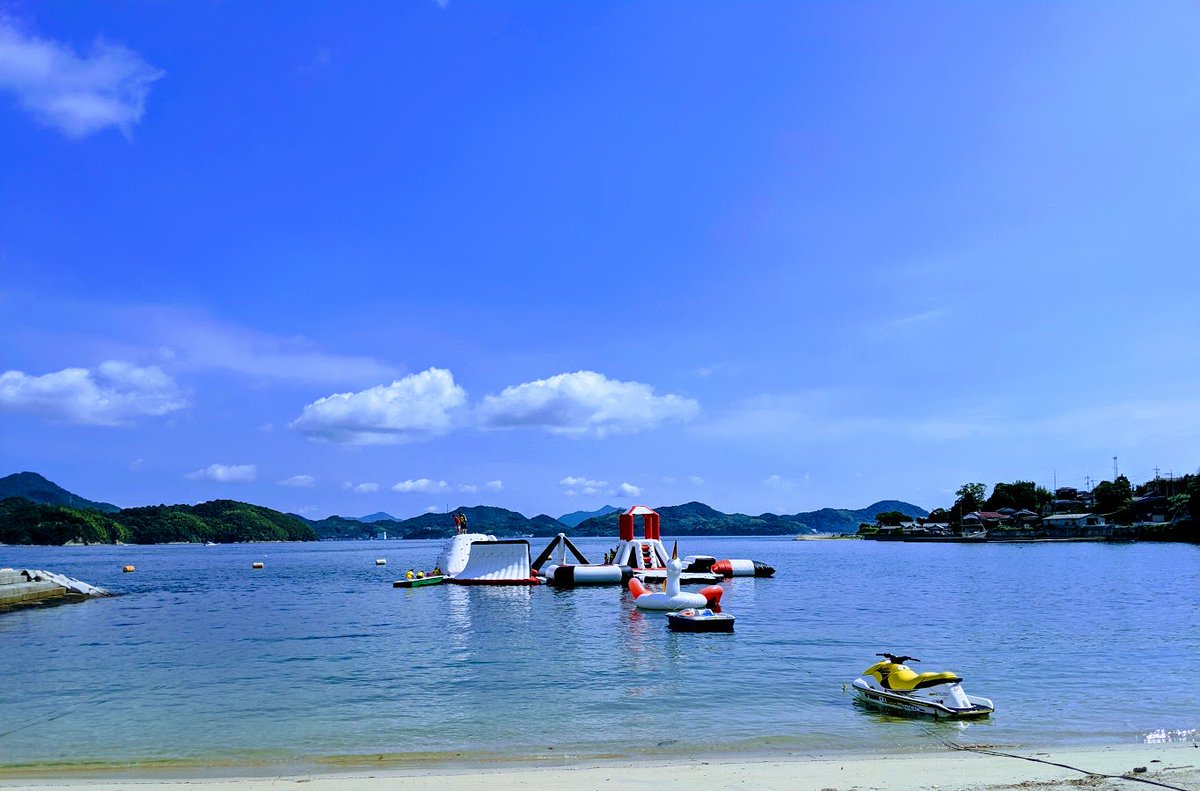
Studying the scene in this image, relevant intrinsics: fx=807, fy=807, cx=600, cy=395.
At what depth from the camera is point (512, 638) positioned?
106 feet

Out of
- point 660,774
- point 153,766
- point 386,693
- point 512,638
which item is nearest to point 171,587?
point 512,638

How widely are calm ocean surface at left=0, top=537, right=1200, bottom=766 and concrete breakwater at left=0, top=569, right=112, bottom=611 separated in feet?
13.4

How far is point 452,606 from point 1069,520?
16193 cm

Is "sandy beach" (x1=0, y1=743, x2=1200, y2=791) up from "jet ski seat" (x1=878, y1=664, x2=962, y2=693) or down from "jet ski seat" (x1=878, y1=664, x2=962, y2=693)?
down

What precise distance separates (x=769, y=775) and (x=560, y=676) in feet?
39.1

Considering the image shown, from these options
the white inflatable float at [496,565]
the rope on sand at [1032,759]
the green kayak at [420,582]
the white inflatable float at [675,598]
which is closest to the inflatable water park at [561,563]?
the white inflatable float at [496,565]

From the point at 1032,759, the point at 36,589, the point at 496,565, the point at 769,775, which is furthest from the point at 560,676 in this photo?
the point at 36,589

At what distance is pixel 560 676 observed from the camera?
2353 cm

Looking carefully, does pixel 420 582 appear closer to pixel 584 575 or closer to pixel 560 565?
pixel 560 565

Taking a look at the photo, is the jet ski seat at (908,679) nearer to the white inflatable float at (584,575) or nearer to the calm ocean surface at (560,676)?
the calm ocean surface at (560,676)

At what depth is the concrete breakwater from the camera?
49.1 metres

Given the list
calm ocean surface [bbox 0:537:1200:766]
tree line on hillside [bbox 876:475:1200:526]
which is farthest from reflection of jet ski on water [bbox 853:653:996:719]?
tree line on hillside [bbox 876:475:1200:526]

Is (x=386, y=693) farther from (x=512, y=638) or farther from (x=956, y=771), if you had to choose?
(x=956, y=771)

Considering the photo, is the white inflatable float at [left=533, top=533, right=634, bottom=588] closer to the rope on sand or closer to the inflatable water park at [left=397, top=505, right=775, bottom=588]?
the inflatable water park at [left=397, top=505, right=775, bottom=588]
